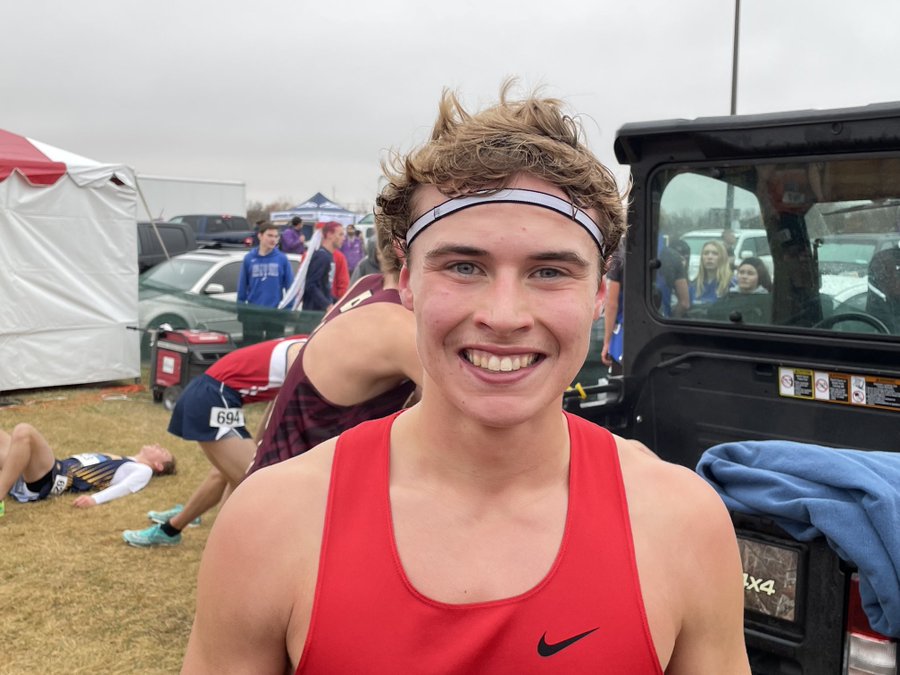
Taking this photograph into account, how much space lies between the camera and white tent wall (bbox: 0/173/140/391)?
10156 mm

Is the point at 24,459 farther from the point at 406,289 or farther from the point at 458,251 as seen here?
the point at 458,251

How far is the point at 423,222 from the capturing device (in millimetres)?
1525

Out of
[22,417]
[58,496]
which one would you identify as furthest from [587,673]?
[22,417]

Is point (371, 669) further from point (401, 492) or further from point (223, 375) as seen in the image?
point (223, 375)

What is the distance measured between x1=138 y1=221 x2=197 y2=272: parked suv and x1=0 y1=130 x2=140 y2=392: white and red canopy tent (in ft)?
17.0

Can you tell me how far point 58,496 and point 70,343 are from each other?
4496 millimetres

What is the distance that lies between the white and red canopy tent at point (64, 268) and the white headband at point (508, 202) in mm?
9743

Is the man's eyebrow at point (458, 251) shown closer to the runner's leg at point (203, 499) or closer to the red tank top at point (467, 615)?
the red tank top at point (467, 615)

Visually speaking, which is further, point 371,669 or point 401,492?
point 401,492

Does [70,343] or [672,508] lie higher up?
[672,508]

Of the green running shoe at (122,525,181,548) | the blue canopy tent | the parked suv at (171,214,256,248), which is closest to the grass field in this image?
the green running shoe at (122,525,181,548)

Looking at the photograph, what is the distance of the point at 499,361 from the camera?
4.72 ft

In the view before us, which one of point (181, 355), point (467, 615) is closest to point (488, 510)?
point (467, 615)

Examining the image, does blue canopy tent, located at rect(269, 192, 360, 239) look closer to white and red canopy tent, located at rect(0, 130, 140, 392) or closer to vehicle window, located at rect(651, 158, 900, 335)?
white and red canopy tent, located at rect(0, 130, 140, 392)
